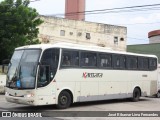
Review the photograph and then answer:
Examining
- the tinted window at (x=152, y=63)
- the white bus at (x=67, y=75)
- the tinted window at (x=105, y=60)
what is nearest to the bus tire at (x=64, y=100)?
the white bus at (x=67, y=75)

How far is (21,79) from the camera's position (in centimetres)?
1683

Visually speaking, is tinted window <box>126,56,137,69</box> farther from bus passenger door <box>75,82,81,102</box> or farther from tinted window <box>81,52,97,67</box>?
bus passenger door <box>75,82,81,102</box>

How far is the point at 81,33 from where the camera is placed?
52969 mm

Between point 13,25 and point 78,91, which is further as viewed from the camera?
point 13,25

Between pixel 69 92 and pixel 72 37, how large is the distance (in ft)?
111

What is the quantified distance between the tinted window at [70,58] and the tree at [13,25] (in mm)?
16018

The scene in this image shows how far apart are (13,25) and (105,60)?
15.7 m

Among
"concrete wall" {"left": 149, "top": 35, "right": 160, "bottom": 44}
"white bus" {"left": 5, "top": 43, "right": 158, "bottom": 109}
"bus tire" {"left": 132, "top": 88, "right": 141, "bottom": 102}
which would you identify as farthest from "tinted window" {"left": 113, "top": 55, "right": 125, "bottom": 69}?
"concrete wall" {"left": 149, "top": 35, "right": 160, "bottom": 44}

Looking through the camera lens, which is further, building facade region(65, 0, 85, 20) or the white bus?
building facade region(65, 0, 85, 20)

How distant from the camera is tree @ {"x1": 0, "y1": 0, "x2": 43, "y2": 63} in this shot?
33.7 m

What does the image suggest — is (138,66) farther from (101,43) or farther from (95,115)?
(101,43)

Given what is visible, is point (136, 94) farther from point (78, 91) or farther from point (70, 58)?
point (70, 58)

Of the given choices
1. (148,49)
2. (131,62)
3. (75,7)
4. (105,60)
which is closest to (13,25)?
(131,62)

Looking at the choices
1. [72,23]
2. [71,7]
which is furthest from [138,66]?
[71,7]
